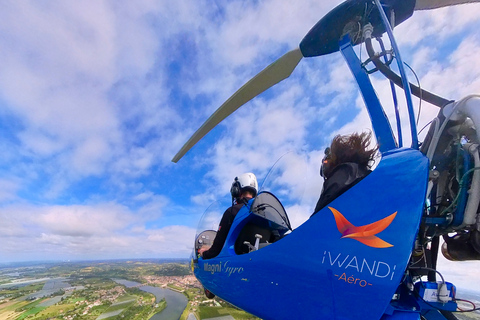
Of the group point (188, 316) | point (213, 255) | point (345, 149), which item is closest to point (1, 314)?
point (188, 316)

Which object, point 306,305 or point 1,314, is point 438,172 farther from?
point 1,314

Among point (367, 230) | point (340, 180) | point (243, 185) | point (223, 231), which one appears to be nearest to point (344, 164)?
point (340, 180)

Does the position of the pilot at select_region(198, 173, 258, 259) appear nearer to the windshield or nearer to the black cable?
the windshield

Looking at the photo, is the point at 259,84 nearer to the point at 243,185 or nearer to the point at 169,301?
the point at 243,185

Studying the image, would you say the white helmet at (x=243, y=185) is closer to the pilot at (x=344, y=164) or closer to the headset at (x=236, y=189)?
the headset at (x=236, y=189)

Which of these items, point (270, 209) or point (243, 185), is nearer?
point (270, 209)

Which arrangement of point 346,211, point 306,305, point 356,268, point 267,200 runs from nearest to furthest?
1. point 356,268
2. point 346,211
3. point 306,305
4. point 267,200

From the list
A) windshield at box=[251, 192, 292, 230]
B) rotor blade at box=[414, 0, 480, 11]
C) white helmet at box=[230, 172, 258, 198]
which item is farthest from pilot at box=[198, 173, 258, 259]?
rotor blade at box=[414, 0, 480, 11]
